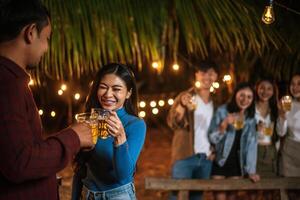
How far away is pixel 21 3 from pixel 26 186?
683mm

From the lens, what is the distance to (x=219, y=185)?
15.4 ft

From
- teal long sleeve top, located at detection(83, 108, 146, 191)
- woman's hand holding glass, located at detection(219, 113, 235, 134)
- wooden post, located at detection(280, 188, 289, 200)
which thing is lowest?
wooden post, located at detection(280, 188, 289, 200)

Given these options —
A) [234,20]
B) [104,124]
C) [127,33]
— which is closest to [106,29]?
[127,33]

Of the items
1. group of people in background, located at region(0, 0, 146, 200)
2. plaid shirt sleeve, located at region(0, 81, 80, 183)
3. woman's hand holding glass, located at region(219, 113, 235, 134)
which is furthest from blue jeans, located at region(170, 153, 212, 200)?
plaid shirt sleeve, located at region(0, 81, 80, 183)

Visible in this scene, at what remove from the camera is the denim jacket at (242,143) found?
16.4 ft

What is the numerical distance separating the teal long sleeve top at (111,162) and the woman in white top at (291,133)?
2.88 m

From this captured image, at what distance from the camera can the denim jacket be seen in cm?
500

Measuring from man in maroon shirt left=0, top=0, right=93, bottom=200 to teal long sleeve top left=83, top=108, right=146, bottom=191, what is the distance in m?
0.73

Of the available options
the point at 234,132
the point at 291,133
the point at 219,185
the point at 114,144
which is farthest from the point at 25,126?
the point at 291,133

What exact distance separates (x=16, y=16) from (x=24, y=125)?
406 millimetres

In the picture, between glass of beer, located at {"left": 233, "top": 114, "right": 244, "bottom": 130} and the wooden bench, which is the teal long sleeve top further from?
glass of beer, located at {"left": 233, "top": 114, "right": 244, "bottom": 130}

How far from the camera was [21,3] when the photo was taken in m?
1.79

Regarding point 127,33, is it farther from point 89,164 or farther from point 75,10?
point 89,164

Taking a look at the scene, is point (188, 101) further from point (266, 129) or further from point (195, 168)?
point (266, 129)
